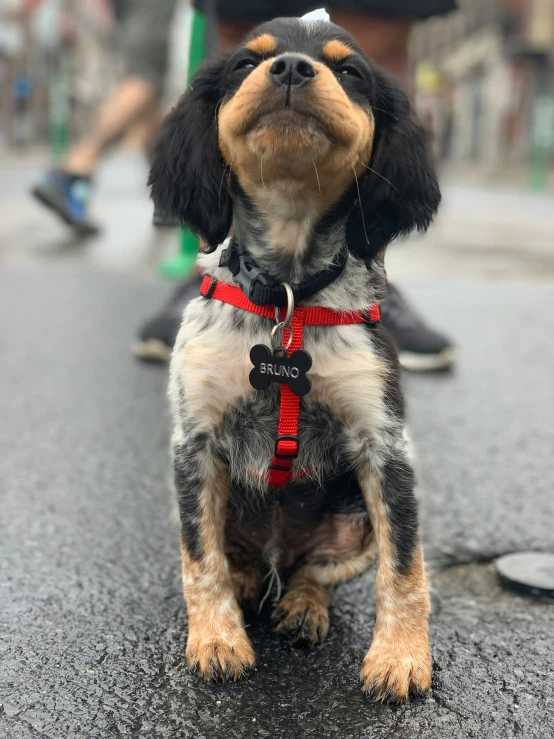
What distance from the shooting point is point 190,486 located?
2.17 m

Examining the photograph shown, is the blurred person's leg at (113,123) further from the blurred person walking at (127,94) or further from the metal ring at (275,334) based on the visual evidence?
the metal ring at (275,334)

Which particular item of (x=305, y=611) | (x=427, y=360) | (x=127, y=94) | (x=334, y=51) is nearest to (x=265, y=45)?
(x=334, y=51)

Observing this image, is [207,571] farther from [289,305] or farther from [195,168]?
[195,168]

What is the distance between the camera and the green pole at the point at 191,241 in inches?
191

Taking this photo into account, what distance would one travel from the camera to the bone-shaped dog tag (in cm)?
204

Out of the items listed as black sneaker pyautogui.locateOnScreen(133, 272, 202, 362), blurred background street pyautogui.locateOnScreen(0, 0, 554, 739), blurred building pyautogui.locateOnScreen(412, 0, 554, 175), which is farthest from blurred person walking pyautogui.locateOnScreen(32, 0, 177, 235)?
blurred building pyautogui.locateOnScreen(412, 0, 554, 175)

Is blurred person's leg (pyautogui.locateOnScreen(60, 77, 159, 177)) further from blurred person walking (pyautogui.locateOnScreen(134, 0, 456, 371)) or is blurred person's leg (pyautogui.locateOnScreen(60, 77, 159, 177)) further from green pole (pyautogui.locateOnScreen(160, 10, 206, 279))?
blurred person walking (pyautogui.locateOnScreen(134, 0, 456, 371))

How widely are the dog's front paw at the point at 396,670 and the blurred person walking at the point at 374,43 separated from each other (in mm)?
1519

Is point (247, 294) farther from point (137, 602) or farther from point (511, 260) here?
point (511, 260)

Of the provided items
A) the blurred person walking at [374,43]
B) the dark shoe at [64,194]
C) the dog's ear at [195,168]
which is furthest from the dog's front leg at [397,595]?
the dark shoe at [64,194]

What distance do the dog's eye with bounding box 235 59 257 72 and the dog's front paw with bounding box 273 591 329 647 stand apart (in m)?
1.30

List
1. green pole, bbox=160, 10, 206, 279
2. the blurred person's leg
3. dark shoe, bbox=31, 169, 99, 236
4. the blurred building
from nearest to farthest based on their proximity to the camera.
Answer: green pole, bbox=160, 10, 206, 279, dark shoe, bbox=31, 169, 99, 236, the blurred person's leg, the blurred building

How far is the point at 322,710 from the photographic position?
189 cm

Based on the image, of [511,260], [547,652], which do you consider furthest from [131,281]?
[547,652]
